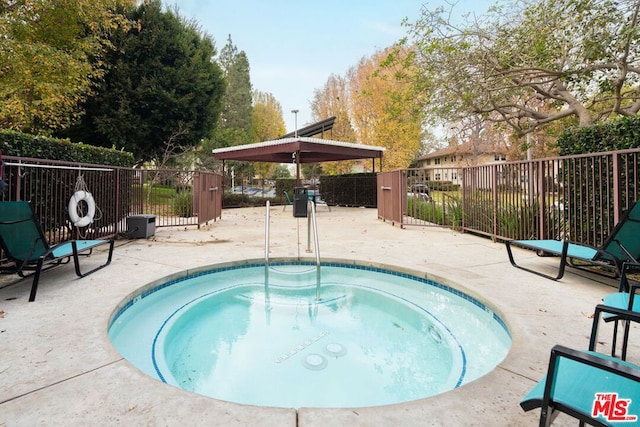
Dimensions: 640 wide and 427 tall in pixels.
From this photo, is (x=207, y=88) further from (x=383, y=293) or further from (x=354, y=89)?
(x=383, y=293)

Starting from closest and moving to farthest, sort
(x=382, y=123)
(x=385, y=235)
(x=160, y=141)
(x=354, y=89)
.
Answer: (x=385, y=235)
(x=160, y=141)
(x=382, y=123)
(x=354, y=89)

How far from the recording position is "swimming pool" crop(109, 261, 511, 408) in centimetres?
231

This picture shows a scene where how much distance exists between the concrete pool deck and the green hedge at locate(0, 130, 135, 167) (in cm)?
195

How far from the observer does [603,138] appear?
4.32m

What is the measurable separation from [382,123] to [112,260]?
705 inches

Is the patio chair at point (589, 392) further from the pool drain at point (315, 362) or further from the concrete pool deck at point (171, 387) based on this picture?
the pool drain at point (315, 362)

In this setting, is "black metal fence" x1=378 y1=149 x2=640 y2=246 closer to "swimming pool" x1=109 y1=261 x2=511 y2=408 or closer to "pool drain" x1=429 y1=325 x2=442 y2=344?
"swimming pool" x1=109 y1=261 x2=511 y2=408

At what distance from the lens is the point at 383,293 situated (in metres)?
4.05

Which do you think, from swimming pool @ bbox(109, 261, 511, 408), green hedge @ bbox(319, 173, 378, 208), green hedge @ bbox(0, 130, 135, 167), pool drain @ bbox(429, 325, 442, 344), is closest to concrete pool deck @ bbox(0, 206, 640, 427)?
swimming pool @ bbox(109, 261, 511, 408)

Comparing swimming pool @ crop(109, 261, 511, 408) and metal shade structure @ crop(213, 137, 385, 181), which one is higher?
metal shade structure @ crop(213, 137, 385, 181)

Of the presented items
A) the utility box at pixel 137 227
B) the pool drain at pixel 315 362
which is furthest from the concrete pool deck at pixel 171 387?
the utility box at pixel 137 227

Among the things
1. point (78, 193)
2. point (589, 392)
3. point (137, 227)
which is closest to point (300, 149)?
point (137, 227)

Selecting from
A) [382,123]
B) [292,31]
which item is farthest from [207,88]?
[382,123]

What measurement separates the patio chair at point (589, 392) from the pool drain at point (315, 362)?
161 cm
